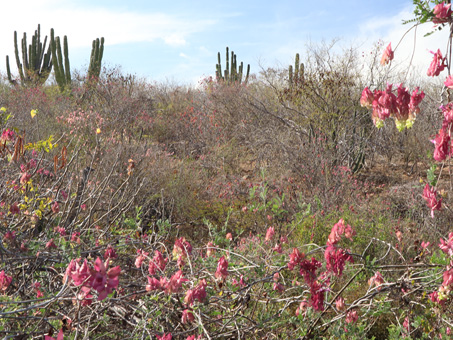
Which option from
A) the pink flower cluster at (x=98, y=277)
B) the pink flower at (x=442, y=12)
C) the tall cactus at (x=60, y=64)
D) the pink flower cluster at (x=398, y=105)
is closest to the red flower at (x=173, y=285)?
the pink flower cluster at (x=98, y=277)

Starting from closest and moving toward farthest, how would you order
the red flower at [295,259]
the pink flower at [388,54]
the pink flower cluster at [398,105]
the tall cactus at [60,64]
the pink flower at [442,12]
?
1. the pink flower cluster at [398,105]
2. the pink flower at [442,12]
3. the pink flower at [388,54]
4. the red flower at [295,259]
5. the tall cactus at [60,64]

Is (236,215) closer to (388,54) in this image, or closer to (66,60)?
(388,54)

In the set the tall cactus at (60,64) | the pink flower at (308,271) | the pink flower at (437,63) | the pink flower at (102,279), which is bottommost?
the pink flower at (308,271)

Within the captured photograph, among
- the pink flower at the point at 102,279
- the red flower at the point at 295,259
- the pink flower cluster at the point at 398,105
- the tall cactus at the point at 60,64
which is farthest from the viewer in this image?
the tall cactus at the point at 60,64

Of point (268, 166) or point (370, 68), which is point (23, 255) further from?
point (370, 68)

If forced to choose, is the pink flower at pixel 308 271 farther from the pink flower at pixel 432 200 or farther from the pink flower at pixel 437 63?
the pink flower at pixel 437 63

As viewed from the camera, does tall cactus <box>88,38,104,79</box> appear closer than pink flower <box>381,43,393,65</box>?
No

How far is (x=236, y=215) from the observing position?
5.96 metres

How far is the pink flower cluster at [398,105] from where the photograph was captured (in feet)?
5.91

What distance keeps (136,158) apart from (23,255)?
373 centimetres

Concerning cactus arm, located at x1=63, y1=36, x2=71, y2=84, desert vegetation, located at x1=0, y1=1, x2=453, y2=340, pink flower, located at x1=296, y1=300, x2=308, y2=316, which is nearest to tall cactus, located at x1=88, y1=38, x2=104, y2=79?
cactus arm, located at x1=63, y1=36, x2=71, y2=84

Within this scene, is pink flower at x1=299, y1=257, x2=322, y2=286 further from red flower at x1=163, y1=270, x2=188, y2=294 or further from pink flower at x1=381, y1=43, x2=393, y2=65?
pink flower at x1=381, y1=43, x2=393, y2=65

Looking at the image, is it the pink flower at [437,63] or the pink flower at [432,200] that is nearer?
the pink flower at [437,63]

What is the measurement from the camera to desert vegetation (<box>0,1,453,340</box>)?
2.12 meters
